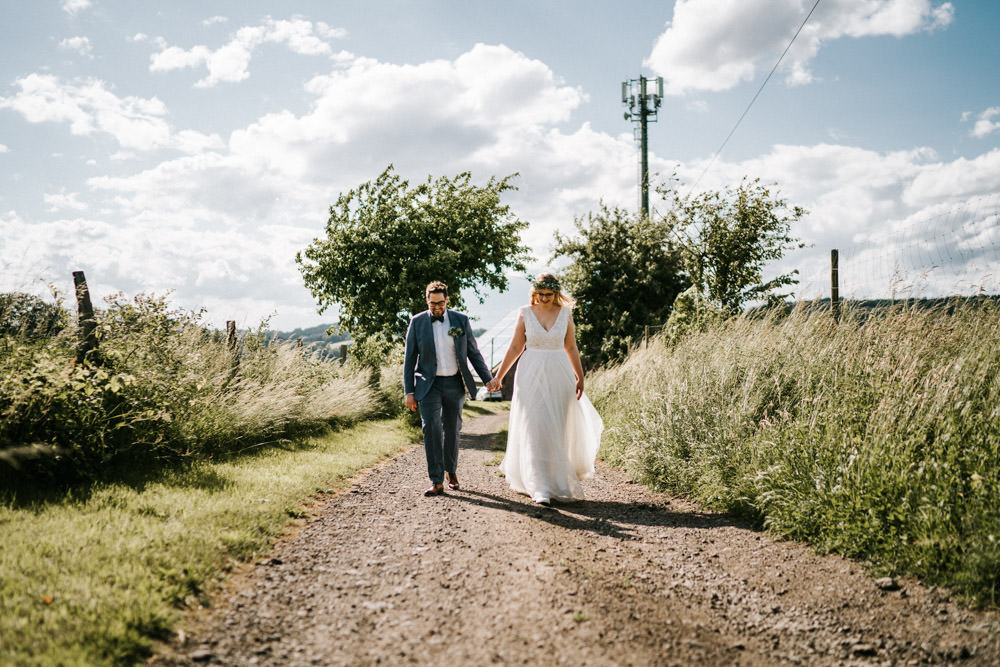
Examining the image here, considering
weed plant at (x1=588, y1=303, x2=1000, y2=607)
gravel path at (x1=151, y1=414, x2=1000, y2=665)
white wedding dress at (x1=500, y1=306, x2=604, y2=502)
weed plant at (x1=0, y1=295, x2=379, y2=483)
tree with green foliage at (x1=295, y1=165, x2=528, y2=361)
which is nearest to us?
gravel path at (x1=151, y1=414, x2=1000, y2=665)

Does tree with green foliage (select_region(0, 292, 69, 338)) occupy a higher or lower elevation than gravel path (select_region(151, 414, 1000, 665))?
higher

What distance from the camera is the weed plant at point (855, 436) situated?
3.66 m

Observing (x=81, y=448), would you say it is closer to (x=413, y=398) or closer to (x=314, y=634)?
(x=413, y=398)

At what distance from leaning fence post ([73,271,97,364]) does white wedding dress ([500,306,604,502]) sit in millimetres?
4962

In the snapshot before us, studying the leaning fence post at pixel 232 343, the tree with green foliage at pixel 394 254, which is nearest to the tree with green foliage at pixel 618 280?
the tree with green foliage at pixel 394 254

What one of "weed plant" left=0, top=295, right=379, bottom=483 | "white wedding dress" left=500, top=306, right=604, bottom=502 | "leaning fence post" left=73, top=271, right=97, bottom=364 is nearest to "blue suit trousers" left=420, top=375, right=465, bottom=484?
"white wedding dress" left=500, top=306, right=604, bottom=502

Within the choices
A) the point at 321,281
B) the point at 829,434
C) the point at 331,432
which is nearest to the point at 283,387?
the point at 331,432

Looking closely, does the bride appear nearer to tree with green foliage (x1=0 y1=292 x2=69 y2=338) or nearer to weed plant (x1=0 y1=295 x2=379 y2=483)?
weed plant (x1=0 y1=295 x2=379 y2=483)

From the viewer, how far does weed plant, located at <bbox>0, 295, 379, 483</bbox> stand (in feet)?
17.2

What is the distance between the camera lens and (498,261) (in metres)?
18.9

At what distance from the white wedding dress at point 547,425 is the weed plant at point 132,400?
13.0ft

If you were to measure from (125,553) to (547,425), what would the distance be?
152 inches

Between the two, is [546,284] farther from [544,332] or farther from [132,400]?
[132,400]

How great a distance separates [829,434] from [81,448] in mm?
6930
